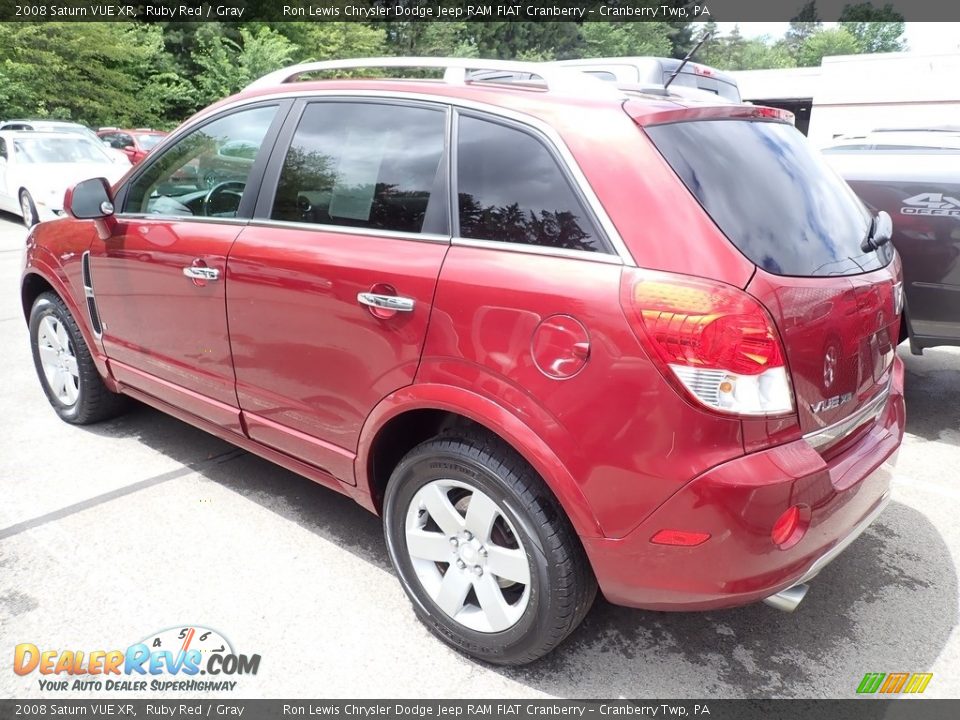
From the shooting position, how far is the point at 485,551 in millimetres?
2326

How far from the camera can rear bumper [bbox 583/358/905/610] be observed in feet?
6.19

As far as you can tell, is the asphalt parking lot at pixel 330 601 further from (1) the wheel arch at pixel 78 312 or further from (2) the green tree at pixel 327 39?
(2) the green tree at pixel 327 39

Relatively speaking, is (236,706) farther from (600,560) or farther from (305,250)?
(305,250)

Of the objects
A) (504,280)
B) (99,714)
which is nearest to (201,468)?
(99,714)

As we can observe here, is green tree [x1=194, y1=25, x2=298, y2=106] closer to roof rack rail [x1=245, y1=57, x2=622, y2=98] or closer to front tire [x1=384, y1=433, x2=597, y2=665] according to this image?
roof rack rail [x1=245, y1=57, x2=622, y2=98]

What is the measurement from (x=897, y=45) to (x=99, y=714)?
13433 cm

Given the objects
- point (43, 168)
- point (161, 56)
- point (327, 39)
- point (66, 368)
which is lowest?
point (66, 368)

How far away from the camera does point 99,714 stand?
7.42ft

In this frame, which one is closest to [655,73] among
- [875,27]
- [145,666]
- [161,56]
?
[145,666]

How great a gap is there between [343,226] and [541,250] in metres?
0.85

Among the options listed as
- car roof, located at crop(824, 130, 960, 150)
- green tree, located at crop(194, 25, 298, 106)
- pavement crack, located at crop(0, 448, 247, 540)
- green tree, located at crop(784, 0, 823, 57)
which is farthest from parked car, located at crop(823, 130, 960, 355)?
green tree, located at crop(784, 0, 823, 57)

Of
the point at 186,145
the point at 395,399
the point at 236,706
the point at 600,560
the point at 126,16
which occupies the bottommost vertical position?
the point at 236,706

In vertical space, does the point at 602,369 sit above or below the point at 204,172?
below

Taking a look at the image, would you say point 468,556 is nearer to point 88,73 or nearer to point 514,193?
point 514,193
